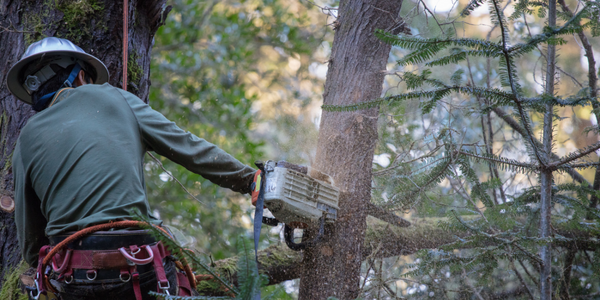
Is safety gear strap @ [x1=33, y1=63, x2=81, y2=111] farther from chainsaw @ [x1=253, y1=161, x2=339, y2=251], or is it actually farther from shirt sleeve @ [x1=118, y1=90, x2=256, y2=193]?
chainsaw @ [x1=253, y1=161, x2=339, y2=251]

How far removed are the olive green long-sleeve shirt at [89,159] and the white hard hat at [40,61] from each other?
0.29m

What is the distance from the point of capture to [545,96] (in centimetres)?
208

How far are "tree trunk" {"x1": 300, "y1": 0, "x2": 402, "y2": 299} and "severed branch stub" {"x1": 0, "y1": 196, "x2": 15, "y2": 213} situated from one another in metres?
1.97

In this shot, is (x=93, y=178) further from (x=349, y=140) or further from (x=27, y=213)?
(x=349, y=140)

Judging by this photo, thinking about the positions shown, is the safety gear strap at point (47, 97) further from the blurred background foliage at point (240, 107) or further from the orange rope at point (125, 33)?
the blurred background foliage at point (240, 107)

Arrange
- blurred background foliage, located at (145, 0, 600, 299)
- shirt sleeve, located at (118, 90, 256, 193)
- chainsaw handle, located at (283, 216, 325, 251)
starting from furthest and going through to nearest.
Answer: blurred background foliage, located at (145, 0, 600, 299), chainsaw handle, located at (283, 216, 325, 251), shirt sleeve, located at (118, 90, 256, 193)

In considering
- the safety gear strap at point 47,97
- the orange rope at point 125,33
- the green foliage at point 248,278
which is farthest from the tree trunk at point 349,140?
the green foliage at point 248,278

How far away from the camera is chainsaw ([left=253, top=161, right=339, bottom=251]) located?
92.4 inches

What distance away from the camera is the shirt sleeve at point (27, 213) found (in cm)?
212

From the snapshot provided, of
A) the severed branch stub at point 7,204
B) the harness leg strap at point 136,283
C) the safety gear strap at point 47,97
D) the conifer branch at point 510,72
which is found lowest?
the harness leg strap at point 136,283

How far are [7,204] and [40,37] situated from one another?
1.15m

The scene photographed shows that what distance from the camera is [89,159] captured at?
1963 millimetres

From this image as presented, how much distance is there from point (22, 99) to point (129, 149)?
3.70 feet

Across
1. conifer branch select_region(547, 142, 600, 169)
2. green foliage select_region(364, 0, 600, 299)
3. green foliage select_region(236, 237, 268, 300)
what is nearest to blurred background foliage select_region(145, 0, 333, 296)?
green foliage select_region(364, 0, 600, 299)
